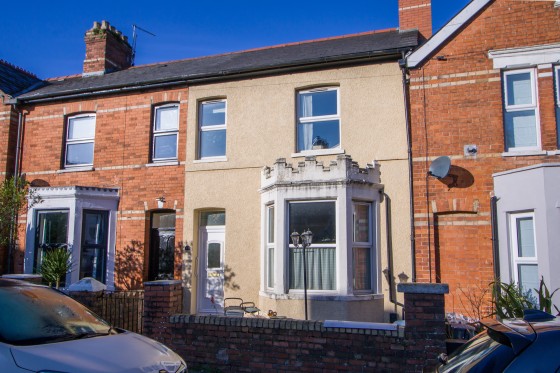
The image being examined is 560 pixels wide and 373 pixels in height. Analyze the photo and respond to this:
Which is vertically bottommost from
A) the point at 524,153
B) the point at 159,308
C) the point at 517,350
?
the point at 159,308

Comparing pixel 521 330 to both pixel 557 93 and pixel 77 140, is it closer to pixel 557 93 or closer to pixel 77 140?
pixel 557 93

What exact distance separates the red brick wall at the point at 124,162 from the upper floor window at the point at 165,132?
186 millimetres

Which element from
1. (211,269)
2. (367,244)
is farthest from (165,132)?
(367,244)

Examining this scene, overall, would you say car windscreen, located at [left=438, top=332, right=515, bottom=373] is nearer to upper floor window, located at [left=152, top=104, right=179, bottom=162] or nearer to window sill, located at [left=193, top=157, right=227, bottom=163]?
window sill, located at [left=193, top=157, right=227, bottom=163]

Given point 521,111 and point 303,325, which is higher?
point 521,111

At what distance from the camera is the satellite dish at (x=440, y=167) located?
9.30 m

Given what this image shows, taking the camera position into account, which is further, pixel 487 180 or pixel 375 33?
pixel 375 33

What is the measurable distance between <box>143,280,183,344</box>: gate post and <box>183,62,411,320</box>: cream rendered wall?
416 cm

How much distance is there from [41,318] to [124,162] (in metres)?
8.47

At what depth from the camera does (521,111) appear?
31.7 feet

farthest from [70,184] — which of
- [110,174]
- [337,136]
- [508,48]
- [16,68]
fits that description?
[508,48]

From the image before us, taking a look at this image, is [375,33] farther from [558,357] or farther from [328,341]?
[558,357]

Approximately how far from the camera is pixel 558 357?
8.77 ft

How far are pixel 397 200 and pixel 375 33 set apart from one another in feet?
18.2
